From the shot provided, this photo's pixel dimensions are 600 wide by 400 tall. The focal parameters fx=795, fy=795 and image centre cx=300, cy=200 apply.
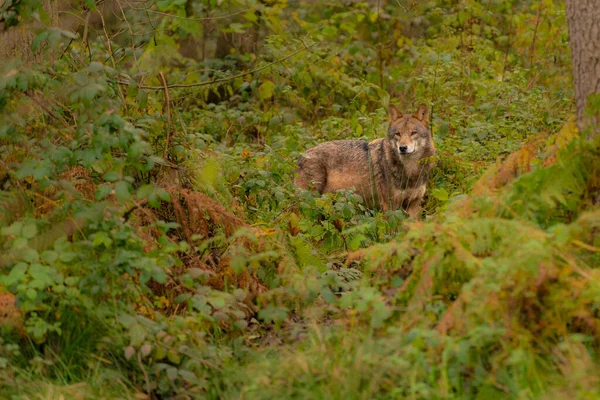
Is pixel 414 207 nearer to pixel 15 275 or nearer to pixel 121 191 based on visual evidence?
pixel 121 191

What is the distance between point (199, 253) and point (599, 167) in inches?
118

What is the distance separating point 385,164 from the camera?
392 inches

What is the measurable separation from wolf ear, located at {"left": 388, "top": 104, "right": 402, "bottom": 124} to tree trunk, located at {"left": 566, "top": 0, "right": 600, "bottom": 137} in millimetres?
4378

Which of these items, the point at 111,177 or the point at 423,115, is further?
the point at 423,115

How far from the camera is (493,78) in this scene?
11695 millimetres

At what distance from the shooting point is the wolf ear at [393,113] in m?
9.74

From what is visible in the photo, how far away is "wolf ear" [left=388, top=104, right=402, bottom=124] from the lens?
9.74m

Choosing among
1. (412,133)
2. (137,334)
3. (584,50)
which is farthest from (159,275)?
(412,133)

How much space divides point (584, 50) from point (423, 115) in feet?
14.4

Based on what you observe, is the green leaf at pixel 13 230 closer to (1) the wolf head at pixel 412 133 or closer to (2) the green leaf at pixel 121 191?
(2) the green leaf at pixel 121 191

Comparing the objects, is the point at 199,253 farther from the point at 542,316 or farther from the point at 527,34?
the point at 527,34

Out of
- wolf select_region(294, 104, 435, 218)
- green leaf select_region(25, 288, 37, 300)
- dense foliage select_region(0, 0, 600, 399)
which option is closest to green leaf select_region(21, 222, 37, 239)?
dense foliage select_region(0, 0, 600, 399)

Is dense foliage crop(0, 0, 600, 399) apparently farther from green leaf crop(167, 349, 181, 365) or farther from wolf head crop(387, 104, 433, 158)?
wolf head crop(387, 104, 433, 158)

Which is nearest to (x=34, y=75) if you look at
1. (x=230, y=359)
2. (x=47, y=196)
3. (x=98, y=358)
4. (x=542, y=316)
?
(x=47, y=196)
